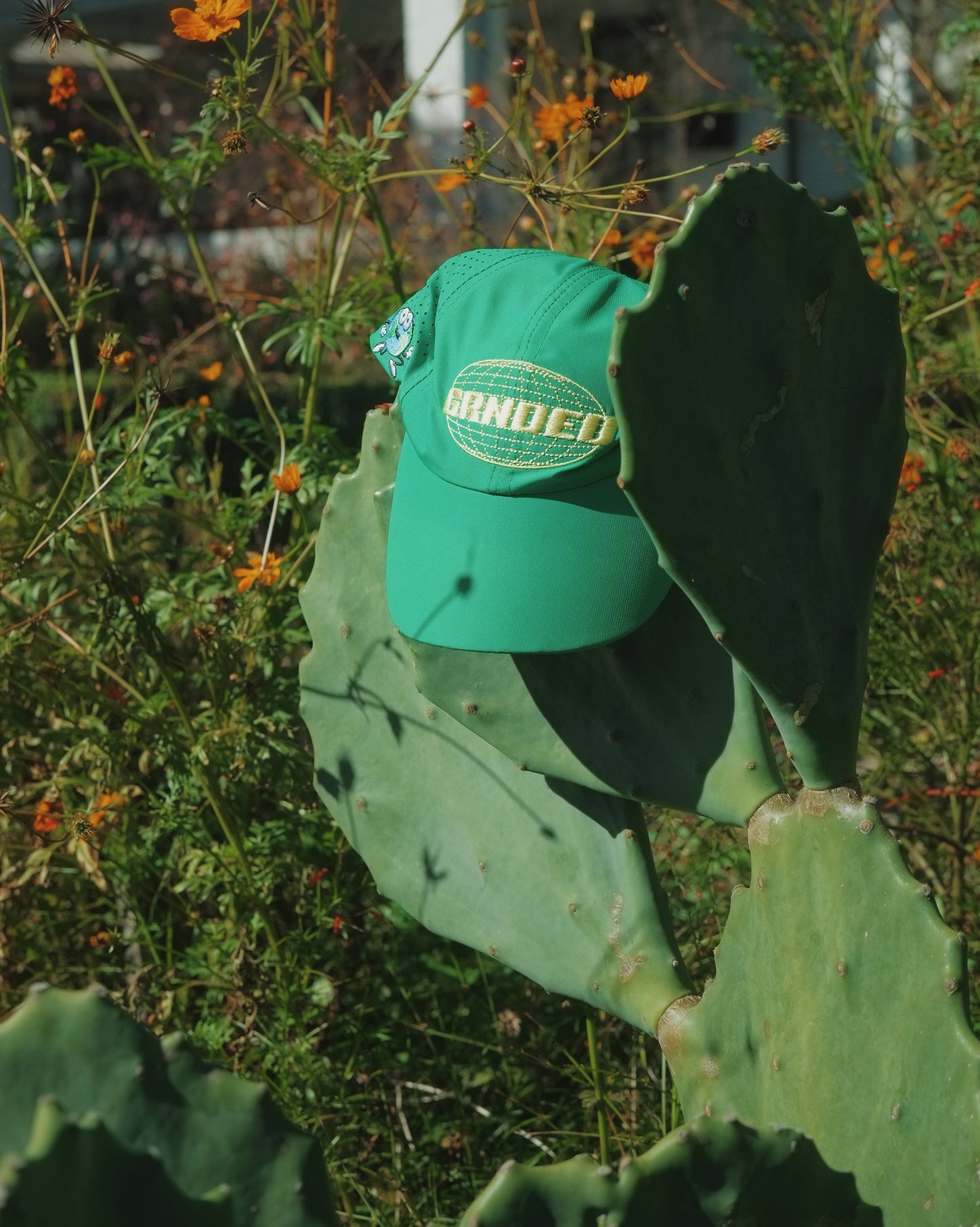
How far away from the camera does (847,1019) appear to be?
4.13 feet

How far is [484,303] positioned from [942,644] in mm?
1258

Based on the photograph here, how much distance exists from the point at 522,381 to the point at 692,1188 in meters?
0.78

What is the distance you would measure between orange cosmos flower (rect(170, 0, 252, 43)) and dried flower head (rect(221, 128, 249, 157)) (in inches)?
4.5

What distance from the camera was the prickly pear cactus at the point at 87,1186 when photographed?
851 mm

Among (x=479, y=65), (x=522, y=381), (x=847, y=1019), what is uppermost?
(x=522, y=381)

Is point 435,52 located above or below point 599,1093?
above

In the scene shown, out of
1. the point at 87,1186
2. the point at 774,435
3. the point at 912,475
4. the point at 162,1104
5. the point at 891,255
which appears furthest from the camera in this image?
the point at 891,255

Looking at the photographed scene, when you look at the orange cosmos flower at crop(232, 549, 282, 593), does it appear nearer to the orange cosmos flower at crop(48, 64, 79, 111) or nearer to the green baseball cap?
the green baseball cap

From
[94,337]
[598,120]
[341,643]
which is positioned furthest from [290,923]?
[94,337]

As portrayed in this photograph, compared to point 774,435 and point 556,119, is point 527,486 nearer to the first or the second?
point 774,435

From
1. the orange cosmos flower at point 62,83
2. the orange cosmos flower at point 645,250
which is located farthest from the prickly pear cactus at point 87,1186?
the orange cosmos flower at point 645,250

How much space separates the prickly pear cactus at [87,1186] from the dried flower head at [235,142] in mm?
1219

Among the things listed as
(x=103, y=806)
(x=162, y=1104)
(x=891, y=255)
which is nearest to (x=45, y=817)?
(x=103, y=806)

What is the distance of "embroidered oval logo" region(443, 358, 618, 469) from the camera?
135cm
